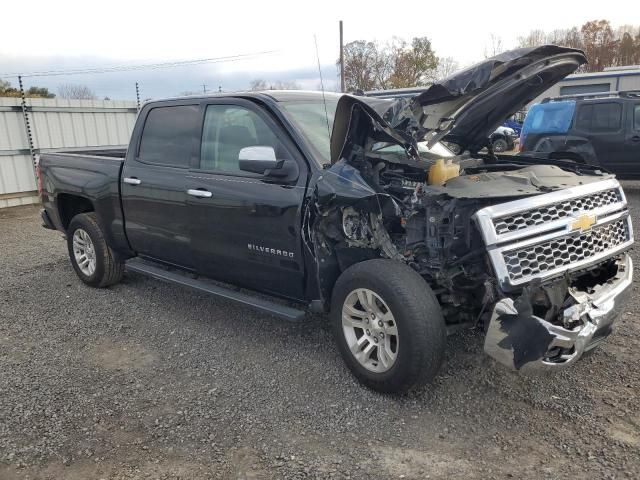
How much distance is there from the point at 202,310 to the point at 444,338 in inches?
104

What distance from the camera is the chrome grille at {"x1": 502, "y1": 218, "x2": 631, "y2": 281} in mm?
2934

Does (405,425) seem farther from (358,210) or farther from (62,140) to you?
(62,140)

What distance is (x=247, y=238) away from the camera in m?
4.06

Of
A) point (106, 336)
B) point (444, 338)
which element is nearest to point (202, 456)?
point (444, 338)

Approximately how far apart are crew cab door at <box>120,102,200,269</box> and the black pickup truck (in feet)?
0.08

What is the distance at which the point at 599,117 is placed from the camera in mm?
10656

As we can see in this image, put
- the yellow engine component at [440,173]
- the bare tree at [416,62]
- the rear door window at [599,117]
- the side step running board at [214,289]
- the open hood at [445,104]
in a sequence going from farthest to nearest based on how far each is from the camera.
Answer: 1. the bare tree at [416,62]
2. the rear door window at [599,117]
3. the side step running board at [214,289]
4. the yellow engine component at [440,173]
5. the open hood at [445,104]

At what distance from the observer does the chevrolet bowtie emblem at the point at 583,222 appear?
3145mm

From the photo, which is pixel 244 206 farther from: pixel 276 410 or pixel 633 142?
pixel 633 142

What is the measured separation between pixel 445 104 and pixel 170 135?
100 inches

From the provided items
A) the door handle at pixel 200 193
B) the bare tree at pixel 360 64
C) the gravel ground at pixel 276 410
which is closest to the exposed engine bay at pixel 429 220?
the gravel ground at pixel 276 410

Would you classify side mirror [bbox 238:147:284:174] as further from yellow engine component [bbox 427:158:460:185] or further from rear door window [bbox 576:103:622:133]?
rear door window [bbox 576:103:622:133]

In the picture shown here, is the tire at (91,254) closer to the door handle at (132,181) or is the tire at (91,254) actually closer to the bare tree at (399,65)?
the door handle at (132,181)

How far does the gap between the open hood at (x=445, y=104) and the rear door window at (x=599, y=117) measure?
25.4 feet
